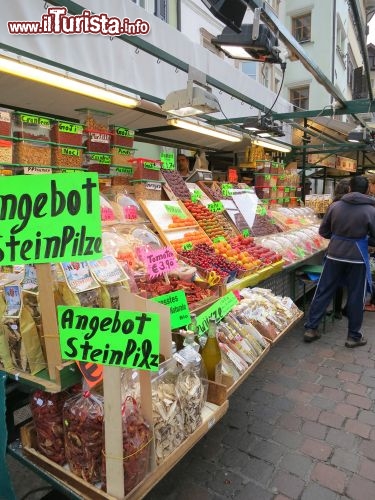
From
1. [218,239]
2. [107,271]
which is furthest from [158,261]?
[218,239]

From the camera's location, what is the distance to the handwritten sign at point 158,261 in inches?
90.8

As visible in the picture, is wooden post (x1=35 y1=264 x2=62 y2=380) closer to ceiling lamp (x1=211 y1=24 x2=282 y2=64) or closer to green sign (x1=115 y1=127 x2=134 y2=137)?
ceiling lamp (x1=211 y1=24 x2=282 y2=64)

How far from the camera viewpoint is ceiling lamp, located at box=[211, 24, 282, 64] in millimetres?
2732

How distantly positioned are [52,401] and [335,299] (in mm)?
4557

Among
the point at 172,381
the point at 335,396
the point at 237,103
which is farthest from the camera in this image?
the point at 237,103

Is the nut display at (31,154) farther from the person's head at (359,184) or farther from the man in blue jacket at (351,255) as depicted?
the person's head at (359,184)

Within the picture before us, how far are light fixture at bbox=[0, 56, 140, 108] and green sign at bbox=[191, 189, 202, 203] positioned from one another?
4.11ft

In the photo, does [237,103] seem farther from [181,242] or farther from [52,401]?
[52,401]

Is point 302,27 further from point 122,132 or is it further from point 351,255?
point 122,132

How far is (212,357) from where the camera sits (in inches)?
77.6

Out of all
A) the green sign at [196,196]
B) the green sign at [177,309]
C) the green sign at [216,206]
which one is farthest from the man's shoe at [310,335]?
the green sign at [177,309]

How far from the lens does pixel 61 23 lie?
3676mm

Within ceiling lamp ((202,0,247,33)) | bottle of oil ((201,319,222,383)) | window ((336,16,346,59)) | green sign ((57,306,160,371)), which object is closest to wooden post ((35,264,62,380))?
green sign ((57,306,160,371))

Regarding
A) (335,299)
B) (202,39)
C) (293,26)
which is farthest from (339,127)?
(293,26)
